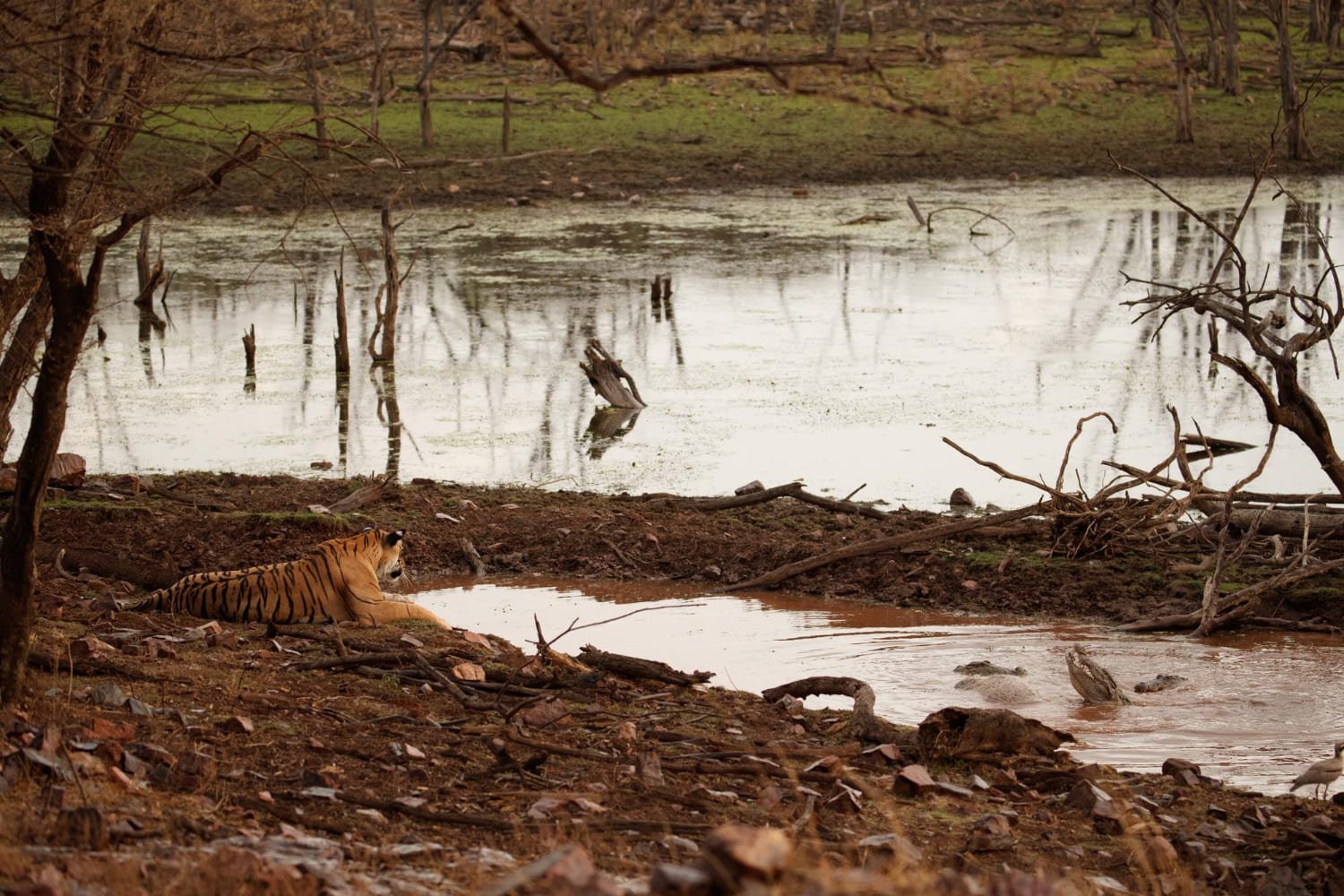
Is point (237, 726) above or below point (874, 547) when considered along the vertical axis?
above

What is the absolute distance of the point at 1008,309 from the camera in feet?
65.9

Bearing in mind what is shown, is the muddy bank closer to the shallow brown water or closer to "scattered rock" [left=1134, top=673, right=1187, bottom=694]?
the shallow brown water

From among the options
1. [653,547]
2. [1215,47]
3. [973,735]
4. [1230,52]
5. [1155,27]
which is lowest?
[653,547]

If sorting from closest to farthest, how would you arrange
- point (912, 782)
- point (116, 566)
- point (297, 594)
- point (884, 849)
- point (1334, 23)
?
1. point (884, 849)
2. point (912, 782)
3. point (297, 594)
4. point (116, 566)
5. point (1334, 23)

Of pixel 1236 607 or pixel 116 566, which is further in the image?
pixel 116 566

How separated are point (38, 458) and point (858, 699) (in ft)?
12.0

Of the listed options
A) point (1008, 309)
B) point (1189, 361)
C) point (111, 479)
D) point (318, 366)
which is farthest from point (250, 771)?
point (1008, 309)

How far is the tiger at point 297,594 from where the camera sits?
28.3 ft

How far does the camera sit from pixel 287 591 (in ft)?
28.4

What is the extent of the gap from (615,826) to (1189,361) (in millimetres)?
13382

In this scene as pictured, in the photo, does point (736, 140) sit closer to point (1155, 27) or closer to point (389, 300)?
point (1155, 27)

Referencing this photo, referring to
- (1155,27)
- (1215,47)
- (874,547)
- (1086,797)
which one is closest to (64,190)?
(1086,797)

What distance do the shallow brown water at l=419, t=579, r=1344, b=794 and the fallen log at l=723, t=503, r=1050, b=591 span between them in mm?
139

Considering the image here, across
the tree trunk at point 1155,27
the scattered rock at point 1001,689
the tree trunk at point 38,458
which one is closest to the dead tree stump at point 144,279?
the tree trunk at point 38,458
